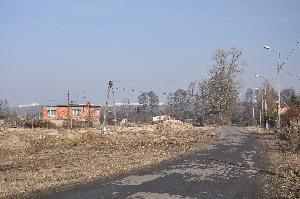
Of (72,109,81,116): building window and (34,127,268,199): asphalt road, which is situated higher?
(72,109,81,116): building window

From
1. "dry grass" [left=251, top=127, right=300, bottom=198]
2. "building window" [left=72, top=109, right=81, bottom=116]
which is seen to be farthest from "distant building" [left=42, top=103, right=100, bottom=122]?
"dry grass" [left=251, top=127, right=300, bottom=198]

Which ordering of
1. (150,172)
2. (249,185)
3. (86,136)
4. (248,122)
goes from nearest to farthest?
(249,185), (150,172), (86,136), (248,122)

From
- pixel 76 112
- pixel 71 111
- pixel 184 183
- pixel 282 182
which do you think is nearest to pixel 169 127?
pixel 71 111

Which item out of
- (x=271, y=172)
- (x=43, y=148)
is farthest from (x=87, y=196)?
(x=43, y=148)

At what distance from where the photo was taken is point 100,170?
18.4 meters

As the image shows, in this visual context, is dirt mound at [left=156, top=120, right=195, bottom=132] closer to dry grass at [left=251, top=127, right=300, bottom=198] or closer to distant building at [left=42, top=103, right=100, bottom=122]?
distant building at [left=42, top=103, right=100, bottom=122]

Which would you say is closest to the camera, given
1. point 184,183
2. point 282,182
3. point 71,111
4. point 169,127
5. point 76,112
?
point 282,182

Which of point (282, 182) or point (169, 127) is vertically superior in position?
point (282, 182)

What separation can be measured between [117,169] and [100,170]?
768mm

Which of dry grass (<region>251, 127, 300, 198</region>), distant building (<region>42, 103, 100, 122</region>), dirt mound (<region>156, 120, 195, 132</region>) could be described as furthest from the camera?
distant building (<region>42, 103, 100, 122</region>)

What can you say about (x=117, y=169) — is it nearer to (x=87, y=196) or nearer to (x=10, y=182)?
(x=10, y=182)

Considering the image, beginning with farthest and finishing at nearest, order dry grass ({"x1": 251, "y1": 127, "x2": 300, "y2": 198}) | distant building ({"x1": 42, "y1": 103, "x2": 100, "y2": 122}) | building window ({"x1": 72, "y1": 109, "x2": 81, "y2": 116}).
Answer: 1. building window ({"x1": 72, "y1": 109, "x2": 81, "y2": 116})
2. distant building ({"x1": 42, "y1": 103, "x2": 100, "y2": 122})
3. dry grass ({"x1": 251, "y1": 127, "x2": 300, "y2": 198})

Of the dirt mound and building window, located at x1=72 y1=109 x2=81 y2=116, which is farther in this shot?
building window, located at x1=72 y1=109 x2=81 y2=116

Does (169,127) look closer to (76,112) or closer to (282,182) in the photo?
(76,112)
